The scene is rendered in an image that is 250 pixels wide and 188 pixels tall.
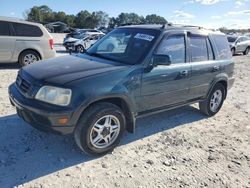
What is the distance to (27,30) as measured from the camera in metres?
10.0

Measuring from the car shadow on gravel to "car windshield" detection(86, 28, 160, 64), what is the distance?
134 centimetres

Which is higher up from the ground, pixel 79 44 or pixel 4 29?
pixel 4 29

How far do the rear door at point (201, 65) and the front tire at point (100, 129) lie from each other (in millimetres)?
1815

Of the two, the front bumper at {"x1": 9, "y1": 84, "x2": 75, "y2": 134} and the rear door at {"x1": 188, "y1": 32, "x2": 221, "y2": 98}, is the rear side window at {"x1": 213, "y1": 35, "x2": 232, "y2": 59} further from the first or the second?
the front bumper at {"x1": 9, "y1": 84, "x2": 75, "y2": 134}

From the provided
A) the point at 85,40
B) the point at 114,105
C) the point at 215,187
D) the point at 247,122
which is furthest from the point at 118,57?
the point at 85,40

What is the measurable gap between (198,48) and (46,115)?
3.18 meters

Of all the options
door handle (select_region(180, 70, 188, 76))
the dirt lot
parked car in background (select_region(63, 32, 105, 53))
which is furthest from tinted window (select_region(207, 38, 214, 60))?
parked car in background (select_region(63, 32, 105, 53))

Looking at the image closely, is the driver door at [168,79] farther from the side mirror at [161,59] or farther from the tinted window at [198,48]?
the tinted window at [198,48]

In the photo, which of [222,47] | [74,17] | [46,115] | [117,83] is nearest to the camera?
[46,115]

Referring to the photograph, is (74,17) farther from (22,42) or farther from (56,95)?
(56,95)

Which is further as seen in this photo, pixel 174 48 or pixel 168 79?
pixel 174 48

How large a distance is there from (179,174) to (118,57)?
2027 millimetres

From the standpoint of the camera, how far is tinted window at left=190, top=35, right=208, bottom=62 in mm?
5184

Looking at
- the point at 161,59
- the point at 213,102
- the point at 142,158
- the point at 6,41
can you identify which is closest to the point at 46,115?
the point at 142,158
